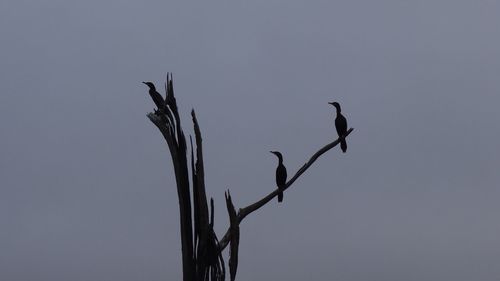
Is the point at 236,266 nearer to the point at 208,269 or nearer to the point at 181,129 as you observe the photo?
the point at 208,269

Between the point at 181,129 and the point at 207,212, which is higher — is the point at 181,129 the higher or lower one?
the higher one

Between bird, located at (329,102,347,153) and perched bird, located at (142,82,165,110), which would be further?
bird, located at (329,102,347,153)

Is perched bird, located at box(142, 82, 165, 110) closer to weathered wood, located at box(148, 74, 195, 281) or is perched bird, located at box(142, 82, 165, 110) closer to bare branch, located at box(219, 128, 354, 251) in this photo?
weathered wood, located at box(148, 74, 195, 281)

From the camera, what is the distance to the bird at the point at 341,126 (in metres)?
13.9

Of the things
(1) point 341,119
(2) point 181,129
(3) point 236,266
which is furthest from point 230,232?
(1) point 341,119

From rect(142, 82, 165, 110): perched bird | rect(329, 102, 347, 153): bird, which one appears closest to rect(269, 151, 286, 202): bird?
rect(329, 102, 347, 153): bird

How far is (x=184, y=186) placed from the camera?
12922 millimetres

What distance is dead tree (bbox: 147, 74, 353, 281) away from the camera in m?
12.8

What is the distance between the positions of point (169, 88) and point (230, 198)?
1.63 meters

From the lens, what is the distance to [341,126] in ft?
47.2

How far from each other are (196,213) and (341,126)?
2784 mm

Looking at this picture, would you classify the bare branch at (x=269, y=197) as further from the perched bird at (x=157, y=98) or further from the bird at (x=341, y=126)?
the perched bird at (x=157, y=98)

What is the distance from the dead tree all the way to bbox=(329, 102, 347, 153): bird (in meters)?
1.52

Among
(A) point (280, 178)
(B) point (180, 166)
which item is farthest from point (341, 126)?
(B) point (180, 166)
